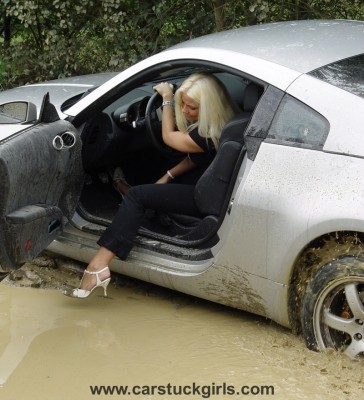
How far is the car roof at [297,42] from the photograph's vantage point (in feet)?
12.4

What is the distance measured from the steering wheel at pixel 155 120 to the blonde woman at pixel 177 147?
15.0 inches

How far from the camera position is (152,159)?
522 centimetres

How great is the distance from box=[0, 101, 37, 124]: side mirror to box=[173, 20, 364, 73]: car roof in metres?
0.90

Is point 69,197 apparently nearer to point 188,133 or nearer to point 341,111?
point 188,133

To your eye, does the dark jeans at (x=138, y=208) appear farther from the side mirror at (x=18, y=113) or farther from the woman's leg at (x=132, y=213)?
the side mirror at (x=18, y=113)

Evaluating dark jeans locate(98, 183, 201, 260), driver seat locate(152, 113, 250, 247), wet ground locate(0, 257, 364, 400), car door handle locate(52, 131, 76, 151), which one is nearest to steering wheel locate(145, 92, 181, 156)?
dark jeans locate(98, 183, 201, 260)

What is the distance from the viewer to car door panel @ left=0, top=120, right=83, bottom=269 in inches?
147

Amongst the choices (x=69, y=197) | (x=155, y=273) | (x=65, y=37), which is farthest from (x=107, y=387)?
(x=65, y=37)

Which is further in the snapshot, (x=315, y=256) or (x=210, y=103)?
(x=210, y=103)

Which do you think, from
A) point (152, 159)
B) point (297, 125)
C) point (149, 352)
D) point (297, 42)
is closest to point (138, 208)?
point (149, 352)

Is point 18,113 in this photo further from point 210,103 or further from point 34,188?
point 210,103

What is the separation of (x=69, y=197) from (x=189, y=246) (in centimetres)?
75

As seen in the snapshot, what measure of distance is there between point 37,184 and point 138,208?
61cm

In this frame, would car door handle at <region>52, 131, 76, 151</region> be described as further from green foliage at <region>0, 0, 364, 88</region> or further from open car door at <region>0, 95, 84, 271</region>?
green foliage at <region>0, 0, 364, 88</region>
